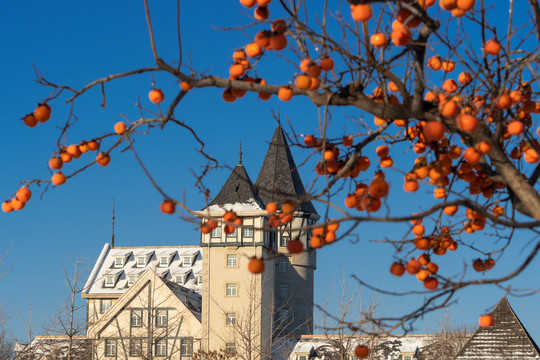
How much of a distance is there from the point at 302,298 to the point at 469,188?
42.1 meters

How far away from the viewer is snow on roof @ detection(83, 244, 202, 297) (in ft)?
145

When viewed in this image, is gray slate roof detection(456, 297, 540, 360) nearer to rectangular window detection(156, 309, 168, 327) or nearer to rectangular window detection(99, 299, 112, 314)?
rectangular window detection(156, 309, 168, 327)

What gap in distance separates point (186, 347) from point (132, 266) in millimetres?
8366

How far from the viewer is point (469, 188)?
4.33 metres

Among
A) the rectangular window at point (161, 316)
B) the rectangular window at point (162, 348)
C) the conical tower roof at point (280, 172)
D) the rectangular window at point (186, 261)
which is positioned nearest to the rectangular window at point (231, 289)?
the rectangular window at point (161, 316)

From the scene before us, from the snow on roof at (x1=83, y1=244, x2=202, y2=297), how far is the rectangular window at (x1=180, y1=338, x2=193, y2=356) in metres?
4.38

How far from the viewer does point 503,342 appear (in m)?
18.9

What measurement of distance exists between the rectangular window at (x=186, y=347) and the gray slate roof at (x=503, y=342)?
2246 centimetres

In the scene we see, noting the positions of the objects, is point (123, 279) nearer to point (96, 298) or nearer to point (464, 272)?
point (96, 298)

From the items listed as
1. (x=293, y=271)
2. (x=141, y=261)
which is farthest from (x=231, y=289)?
(x=141, y=261)

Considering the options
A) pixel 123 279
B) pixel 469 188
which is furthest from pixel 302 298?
pixel 469 188

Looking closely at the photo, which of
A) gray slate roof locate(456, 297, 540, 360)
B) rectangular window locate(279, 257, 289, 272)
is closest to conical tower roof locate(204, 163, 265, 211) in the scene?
rectangular window locate(279, 257, 289, 272)

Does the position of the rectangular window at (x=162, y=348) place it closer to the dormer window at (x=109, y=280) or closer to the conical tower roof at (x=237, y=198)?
the dormer window at (x=109, y=280)

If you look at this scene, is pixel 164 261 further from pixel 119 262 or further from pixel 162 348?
pixel 162 348
